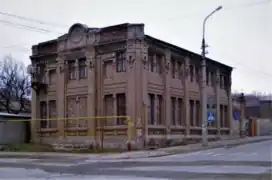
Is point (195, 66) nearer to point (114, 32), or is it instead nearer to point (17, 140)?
point (114, 32)

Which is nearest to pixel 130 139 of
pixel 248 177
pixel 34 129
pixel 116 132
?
pixel 116 132

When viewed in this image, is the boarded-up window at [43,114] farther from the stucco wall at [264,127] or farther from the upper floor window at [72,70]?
the stucco wall at [264,127]

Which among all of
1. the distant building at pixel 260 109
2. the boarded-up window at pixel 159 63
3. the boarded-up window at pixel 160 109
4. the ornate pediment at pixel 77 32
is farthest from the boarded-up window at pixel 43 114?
the distant building at pixel 260 109

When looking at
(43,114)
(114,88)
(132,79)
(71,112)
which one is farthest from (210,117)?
(43,114)

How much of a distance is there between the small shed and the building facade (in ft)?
4.92

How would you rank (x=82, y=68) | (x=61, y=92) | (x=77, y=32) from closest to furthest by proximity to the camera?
1. (x=77, y=32)
2. (x=82, y=68)
3. (x=61, y=92)

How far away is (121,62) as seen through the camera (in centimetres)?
3291

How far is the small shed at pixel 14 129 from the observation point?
37656 millimetres

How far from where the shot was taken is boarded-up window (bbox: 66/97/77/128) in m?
35.5

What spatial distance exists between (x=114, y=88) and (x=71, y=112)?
557 centimetres

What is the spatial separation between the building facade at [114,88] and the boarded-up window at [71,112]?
90 millimetres

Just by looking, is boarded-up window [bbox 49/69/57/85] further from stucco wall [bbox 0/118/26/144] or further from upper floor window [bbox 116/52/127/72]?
upper floor window [bbox 116/52/127/72]

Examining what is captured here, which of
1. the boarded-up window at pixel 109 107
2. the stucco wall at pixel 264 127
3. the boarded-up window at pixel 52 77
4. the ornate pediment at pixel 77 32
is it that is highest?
the ornate pediment at pixel 77 32

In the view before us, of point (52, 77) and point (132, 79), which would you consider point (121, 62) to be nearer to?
point (132, 79)
